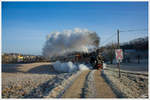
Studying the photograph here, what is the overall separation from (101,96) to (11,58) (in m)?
41.4

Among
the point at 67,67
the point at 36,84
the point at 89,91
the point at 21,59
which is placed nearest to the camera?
the point at 89,91

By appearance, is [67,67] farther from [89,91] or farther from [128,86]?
[89,91]

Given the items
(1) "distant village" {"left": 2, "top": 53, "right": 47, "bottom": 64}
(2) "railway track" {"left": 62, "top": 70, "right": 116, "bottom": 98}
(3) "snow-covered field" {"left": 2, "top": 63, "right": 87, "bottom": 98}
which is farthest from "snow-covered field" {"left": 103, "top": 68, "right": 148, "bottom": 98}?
(1) "distant village" {"left": 2, "top": 53, "right": 47, "bottom": 64}

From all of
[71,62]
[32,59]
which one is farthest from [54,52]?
[32,59]

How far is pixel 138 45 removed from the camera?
46.6 metres

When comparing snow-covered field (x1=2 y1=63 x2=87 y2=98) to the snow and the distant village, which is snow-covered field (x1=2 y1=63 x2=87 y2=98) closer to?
the distant village

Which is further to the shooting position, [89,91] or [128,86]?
[128,86]

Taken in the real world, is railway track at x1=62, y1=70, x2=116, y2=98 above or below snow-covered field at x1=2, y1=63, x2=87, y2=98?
above

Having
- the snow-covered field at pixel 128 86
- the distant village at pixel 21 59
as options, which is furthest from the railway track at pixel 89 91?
the distant village at pixel 21 59

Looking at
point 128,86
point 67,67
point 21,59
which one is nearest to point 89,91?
point 128,86

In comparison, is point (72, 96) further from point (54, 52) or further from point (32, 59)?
point (32, 59)

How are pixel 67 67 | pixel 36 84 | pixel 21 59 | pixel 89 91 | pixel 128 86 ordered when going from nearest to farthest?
1. pixel 89 91
2. pixel 128 86
3. pixel 36 84
4. pixel 67 67
5. pixel 21 59

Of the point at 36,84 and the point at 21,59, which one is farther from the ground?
the point at 21,59

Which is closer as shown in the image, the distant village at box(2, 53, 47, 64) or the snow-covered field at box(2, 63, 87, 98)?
the snow-covered field at box(2, 63, 87, 98)
